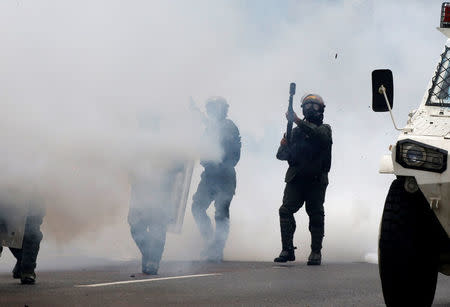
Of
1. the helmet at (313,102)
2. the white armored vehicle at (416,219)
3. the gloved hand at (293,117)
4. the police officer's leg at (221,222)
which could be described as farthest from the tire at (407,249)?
the police officer's leg at (221,222)

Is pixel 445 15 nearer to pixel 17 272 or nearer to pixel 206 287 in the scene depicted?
pixel 206 287

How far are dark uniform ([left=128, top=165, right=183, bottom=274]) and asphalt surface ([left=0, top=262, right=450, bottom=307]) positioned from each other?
24cm

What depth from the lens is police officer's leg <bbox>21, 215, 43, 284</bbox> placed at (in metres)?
12.9

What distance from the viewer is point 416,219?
974 cm

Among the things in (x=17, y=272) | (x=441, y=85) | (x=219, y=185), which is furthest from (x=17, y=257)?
(x=219, y=185)

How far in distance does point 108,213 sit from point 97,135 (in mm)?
1338

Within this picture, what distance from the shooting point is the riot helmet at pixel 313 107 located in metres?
17.1

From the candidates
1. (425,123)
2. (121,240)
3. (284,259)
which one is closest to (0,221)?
(425,123)

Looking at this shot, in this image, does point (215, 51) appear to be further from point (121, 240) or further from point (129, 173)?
point (121, 240)

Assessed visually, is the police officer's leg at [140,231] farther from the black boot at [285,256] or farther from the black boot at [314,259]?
the black boot at [314,259]

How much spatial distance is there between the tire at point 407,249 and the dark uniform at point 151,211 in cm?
473

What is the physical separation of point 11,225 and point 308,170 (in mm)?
5967


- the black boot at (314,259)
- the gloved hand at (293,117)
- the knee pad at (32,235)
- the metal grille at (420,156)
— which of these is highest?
the gloved hand at (293,117)

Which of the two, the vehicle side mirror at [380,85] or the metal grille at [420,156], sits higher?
the vehicle side mirror at [380,85]
